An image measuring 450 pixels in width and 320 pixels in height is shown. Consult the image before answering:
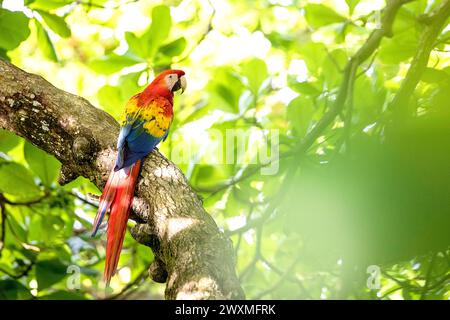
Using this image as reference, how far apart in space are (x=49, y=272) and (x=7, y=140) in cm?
51

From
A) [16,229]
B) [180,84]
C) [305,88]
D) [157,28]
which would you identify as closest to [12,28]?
[157,28]

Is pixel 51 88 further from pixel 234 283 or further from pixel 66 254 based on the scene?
pixel 66 254

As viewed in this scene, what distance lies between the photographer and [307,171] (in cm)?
158

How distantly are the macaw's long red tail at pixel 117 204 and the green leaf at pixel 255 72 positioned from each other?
0.76 m

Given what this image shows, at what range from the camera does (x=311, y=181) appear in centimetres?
153

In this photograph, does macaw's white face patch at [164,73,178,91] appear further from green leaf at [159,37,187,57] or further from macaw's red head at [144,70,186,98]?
green leaf at [159,37,187,57]

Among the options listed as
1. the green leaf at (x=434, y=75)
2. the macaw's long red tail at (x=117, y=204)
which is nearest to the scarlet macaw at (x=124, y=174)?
the macaw's long red tail at (x=117, y=204)

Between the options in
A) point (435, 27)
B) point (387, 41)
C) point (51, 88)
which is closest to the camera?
point (51, 88)

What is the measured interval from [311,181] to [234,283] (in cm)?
74

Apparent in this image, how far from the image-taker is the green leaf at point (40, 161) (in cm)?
169

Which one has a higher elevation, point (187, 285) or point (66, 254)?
→ point (66, 254)
